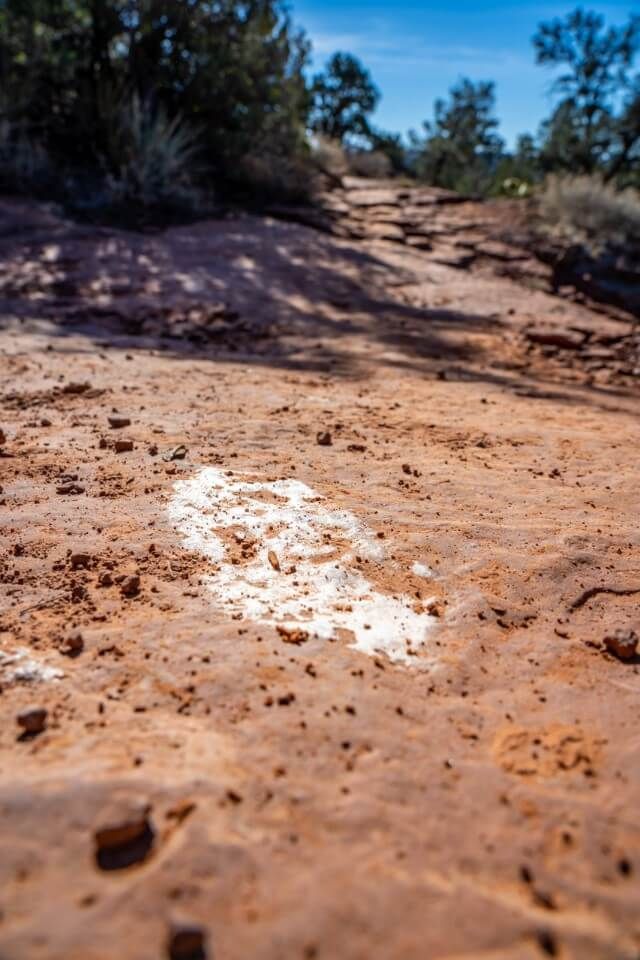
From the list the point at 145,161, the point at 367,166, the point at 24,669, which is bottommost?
the point at 24,669

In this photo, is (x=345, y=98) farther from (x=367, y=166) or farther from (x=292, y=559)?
(x=292, y=559)

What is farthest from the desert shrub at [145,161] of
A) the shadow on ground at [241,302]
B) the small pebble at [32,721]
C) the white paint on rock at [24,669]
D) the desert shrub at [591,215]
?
the small pebble at [32,721]

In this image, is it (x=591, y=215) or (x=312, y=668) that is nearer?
(x=312, y=668)

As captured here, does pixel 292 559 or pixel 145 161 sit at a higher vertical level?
pixel 145 161

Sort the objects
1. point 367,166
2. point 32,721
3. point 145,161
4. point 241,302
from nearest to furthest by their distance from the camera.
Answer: point 32,721 < point 241,302 < point 145,161 < point 367,166

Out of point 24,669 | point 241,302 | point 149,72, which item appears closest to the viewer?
point 24,669

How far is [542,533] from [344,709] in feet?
3.99

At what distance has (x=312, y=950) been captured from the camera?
1.19 meters

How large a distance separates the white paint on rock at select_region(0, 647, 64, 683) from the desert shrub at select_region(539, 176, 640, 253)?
338 inches

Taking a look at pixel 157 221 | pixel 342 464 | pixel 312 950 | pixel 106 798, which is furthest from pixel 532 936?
pixel 157 221

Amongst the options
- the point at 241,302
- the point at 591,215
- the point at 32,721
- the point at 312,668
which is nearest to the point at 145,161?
the point at 241,302

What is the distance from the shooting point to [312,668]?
1915mm

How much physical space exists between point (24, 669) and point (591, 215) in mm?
9375

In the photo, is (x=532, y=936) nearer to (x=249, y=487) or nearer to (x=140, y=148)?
(x=249, y=487)
